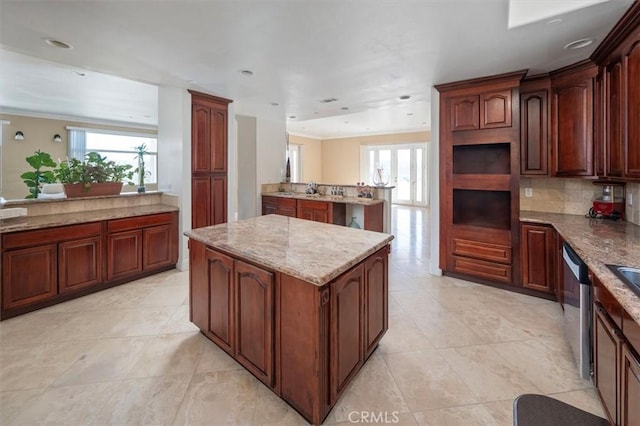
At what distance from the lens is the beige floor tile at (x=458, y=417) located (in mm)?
1565

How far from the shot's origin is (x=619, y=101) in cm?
221

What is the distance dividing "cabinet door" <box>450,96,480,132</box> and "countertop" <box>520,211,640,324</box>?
120 centimetres

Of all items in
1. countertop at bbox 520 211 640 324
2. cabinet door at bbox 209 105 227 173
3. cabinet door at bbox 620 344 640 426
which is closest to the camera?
cabinet door at bbox 620 344 640 426

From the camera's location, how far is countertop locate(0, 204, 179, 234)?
2672mm

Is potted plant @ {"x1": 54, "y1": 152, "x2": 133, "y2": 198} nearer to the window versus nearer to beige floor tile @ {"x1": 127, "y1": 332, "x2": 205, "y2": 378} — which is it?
beige floor tile @ {"x1": 127, "y1": 332, "x2": 205, "y2": 378}

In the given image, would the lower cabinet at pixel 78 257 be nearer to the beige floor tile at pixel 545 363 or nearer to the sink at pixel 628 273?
the beige floor tile at pixel 545 363

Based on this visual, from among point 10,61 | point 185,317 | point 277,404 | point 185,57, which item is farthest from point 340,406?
point 10,61

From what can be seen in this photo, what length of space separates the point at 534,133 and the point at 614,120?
2.89ft

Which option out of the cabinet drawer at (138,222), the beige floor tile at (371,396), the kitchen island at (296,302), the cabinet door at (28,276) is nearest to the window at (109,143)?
the cabinet drawer at (138,222)

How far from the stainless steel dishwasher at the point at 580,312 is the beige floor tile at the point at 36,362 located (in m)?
3.37

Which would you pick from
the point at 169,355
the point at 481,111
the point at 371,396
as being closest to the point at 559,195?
the point at 481,111

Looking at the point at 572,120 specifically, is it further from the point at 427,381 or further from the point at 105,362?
the point at 105,362

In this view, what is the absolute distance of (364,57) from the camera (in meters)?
2.78

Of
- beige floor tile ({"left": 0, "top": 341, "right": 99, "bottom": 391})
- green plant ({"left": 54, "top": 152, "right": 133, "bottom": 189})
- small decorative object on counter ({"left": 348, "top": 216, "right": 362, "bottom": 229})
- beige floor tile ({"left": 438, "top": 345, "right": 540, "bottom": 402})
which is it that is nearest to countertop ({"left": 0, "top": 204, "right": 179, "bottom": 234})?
green plant ({"left": 54, "top": 152, "right": 133, "bottom": 189})
